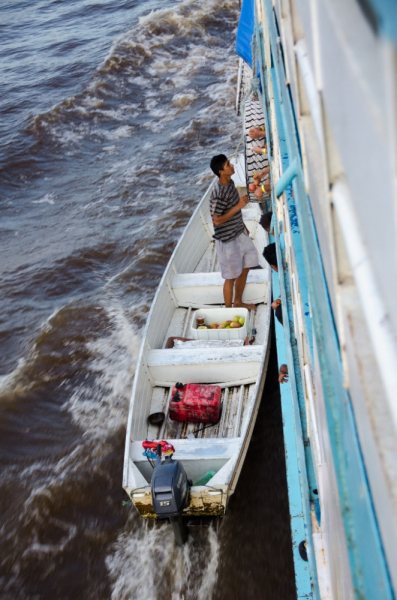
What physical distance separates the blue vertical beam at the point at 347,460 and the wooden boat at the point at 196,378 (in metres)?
3.25

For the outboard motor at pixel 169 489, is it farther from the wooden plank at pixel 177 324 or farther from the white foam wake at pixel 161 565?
the wooden plank at pixel 177 324

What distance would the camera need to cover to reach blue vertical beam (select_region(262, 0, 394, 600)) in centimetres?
105

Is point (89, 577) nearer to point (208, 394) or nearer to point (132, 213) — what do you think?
point (208, 394)

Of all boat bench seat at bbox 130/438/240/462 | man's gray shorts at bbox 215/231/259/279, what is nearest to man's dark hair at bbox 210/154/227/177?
man's gray shorts at bbox 215/231/259/279

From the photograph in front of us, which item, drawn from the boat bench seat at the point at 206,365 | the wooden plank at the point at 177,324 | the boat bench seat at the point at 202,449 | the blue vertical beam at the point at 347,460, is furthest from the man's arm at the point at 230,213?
the blue vertical beam at the point at 347,460

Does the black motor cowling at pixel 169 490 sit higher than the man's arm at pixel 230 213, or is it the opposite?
the man's arm at pixel 230 213

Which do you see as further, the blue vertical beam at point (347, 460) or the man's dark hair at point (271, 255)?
the man's dark hair at point (271, 255)

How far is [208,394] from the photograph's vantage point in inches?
207

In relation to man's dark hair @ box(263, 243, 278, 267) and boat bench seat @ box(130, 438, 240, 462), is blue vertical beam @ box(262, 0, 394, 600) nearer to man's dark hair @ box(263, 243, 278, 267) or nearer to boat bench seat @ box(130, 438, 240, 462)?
boat bench seat @ box(130, 438, 240, 462)

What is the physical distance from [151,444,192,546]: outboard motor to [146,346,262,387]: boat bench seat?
4.03ft

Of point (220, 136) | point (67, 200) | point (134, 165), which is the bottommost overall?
point (67, 200)

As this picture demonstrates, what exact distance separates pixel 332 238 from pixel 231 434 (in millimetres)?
4350

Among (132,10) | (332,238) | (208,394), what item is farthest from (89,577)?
(132,10)

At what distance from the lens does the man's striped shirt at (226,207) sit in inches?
215
